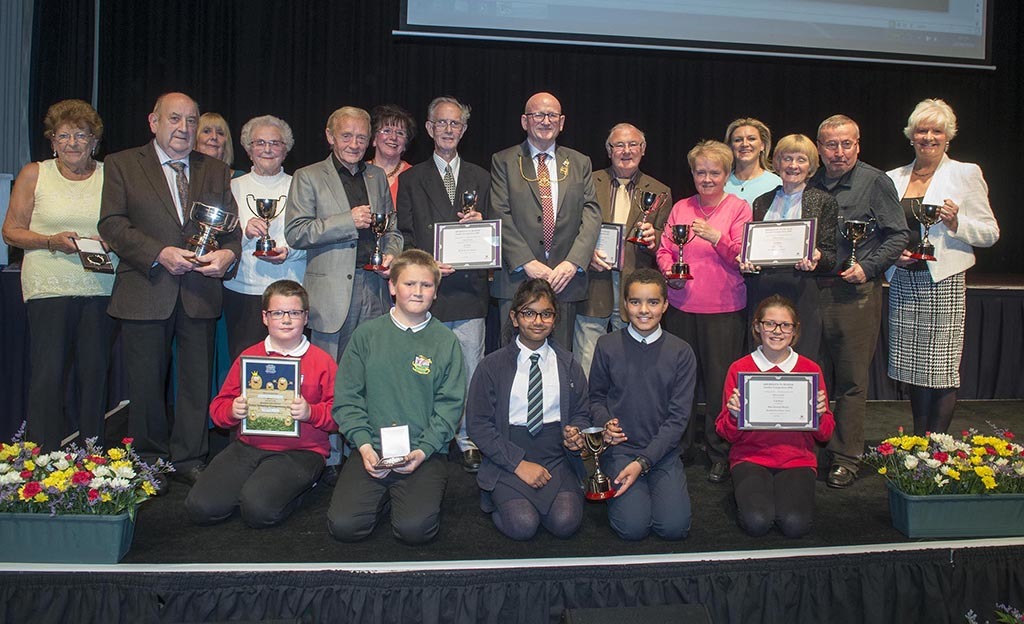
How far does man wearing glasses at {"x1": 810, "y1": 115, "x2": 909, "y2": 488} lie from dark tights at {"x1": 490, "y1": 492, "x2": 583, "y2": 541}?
149 centimetres

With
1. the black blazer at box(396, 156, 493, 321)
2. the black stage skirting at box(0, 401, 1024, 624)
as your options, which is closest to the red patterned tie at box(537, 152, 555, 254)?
the black blazer at box(396, 156, 493, 321)

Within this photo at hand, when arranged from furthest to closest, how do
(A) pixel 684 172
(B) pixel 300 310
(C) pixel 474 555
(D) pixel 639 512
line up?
1. (A) pixel 684 172
2. (B) pixel 300 310
3. (D) pixel 639 512
4. (C) pixel 474 555

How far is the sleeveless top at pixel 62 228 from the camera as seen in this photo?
150 inches

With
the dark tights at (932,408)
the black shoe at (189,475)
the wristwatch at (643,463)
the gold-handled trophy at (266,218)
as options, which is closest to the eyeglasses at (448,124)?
the gold-handled trophy at (266,218)

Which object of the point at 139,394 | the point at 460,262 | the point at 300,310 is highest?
the point at 460,262

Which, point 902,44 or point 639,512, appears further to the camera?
point 902,44

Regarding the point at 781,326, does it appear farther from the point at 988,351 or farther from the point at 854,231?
the point at 988,351

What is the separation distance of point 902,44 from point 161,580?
7036 mm

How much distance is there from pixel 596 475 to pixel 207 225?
218 centimetres

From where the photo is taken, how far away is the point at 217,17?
690 centimetres

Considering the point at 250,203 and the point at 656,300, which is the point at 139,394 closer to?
the point at 250,203

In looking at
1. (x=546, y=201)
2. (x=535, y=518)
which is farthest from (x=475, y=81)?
(x=535, y=518)

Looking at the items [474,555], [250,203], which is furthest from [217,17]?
[474,555]

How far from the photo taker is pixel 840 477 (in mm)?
3916
